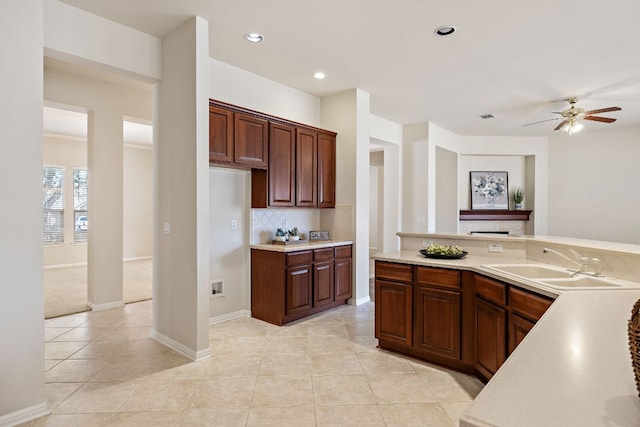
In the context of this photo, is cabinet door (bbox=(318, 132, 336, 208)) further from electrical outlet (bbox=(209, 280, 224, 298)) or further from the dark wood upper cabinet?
electrical outlet (bbox=(209, 280, 224, 298))

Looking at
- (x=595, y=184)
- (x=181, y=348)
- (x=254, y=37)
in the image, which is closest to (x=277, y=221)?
(x=181, y=348)

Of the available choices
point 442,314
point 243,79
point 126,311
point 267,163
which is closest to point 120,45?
point 243,79

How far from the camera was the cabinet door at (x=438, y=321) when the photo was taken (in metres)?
2.81

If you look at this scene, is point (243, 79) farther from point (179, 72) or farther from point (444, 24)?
point (444, 24)

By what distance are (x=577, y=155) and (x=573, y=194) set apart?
0.81m

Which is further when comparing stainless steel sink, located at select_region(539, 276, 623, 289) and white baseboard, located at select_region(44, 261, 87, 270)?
white baseboard, located at select_region(44, 261, 87, 270)

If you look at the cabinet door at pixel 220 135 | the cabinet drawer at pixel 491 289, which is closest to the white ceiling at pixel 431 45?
the cabinet door at pixel 220 135

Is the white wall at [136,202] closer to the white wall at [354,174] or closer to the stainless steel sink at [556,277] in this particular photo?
the white wall at [354,174]

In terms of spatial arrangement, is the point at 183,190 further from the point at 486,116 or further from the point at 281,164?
the point at 486,116

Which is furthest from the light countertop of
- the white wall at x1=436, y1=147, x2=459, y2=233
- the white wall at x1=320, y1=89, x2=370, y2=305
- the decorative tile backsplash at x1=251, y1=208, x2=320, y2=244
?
the white wall at x1=436, y1=147, x2=459, y2=233

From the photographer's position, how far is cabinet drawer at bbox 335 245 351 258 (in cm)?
462

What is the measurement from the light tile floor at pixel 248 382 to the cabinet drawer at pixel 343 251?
1.08 m

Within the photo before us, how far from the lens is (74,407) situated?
232 centimetres

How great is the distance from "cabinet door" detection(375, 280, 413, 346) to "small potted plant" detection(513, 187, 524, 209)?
605 centimetres
